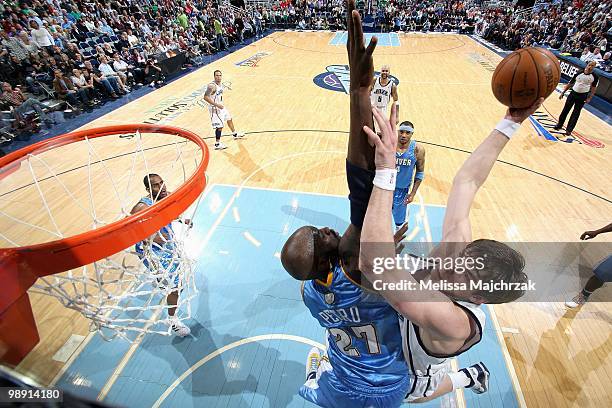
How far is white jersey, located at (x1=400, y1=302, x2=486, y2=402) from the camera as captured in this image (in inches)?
57.9

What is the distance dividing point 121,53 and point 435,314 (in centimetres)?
1459

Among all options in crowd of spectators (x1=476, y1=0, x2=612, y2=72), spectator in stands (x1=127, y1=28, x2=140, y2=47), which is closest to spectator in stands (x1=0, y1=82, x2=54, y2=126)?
spectator in stands (x1=127, y1=28, x2=140, y2=47)

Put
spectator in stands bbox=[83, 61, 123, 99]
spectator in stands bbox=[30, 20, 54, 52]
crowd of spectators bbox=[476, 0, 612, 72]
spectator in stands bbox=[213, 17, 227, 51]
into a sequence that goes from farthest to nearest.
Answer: spectator in stands bbox=[213, 17, 227, 51] < crowd of spectators bbox=[476, 0, 612, 72] < spectator in stands bbox=[83, 61, 123, 99] < spectator in stands bbox=[30, 20, 54, 52]

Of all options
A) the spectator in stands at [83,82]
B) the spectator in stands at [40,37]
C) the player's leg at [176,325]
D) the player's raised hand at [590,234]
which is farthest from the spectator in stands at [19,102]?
the player's raised hand at [590,234]

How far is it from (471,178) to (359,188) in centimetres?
100

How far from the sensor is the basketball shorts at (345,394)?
224 centimetres

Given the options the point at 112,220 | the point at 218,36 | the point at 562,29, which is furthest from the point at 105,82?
the point at 562,29

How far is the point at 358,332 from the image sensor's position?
2.05 metres

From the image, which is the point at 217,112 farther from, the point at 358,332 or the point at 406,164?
the point at 358,332

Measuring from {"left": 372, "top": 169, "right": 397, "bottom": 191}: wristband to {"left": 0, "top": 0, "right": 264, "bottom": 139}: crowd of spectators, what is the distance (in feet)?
33.3

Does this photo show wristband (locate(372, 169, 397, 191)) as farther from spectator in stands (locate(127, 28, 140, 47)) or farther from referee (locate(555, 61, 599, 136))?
spectator in stands (locate(127, 28, 140, 47))

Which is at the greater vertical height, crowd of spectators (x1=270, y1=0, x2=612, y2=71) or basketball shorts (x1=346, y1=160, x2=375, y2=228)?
basketball shorts (x1=346, y1=160, x2=375, y2=228)

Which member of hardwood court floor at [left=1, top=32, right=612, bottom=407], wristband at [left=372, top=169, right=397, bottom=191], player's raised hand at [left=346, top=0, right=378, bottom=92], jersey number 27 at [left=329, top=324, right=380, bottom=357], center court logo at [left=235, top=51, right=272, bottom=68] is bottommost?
center court logo at [left=235, top=51, right=272, bottom=68]

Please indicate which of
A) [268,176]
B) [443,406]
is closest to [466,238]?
[443,406]
